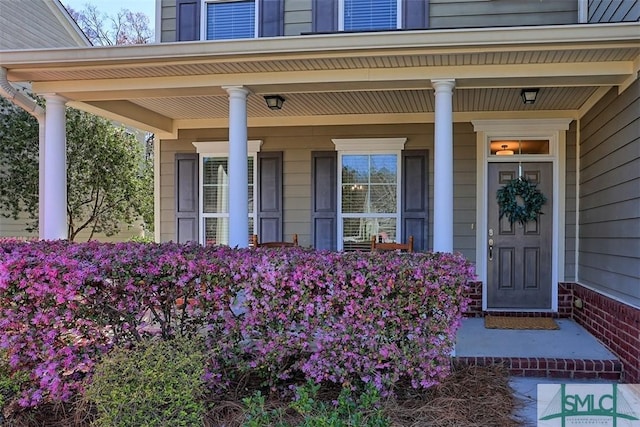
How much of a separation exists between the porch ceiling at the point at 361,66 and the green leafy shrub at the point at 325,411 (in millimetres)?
2480

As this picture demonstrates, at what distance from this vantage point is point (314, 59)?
3791 mm

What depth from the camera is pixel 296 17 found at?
5191 millimetres

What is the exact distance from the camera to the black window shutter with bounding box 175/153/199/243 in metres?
6.04

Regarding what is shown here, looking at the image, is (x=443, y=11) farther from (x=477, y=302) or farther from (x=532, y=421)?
(x=532, y=421)

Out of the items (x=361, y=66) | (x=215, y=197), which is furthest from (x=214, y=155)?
(x=361, y=66)

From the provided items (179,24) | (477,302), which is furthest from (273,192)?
(477,302)

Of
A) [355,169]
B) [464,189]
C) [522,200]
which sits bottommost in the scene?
[522,200]

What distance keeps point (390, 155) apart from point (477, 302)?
77.5 inches

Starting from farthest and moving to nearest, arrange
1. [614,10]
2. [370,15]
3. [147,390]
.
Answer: [370,15] < [614,10] < [147,390]

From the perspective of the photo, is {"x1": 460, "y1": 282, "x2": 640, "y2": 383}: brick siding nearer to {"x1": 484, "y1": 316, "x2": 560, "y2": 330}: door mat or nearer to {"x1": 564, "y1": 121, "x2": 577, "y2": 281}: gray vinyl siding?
{"x1": 484, "y1": 316, "x2": 560, "y2": 330}: door mat

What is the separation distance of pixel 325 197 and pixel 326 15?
6.76 feet

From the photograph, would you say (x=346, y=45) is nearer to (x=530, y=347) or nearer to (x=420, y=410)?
(x=420, y=410)

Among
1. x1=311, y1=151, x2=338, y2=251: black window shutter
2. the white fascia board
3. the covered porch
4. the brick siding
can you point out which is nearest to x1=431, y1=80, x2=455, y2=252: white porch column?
the covered porch

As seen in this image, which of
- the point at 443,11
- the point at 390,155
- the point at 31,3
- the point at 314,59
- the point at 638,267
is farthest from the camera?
the point at 31,3
